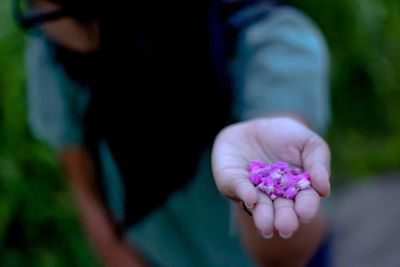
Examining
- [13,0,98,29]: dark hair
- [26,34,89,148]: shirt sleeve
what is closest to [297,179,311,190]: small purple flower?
[13,0,98,29]: dark hair

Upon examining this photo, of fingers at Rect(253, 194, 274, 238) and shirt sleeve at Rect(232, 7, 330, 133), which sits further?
shirt sleeve at Rect(232, 7, 330, 133)

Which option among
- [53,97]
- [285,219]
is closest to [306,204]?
[285,219]

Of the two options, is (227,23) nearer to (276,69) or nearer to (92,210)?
(276,69)

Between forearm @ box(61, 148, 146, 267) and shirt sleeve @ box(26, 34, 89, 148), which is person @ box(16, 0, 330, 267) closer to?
shirt sleeve @ box(26, 34, 89, 148)

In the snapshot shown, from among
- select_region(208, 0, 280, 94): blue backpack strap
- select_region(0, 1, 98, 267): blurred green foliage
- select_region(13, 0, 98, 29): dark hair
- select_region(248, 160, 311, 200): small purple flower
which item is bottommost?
select_region(0, 1, 98, 267): blurred green foliage

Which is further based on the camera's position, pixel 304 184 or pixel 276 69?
pixel 276 69

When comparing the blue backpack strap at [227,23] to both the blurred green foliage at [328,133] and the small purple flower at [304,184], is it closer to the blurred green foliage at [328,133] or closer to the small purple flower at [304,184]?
the small purple flower at [304,184]
